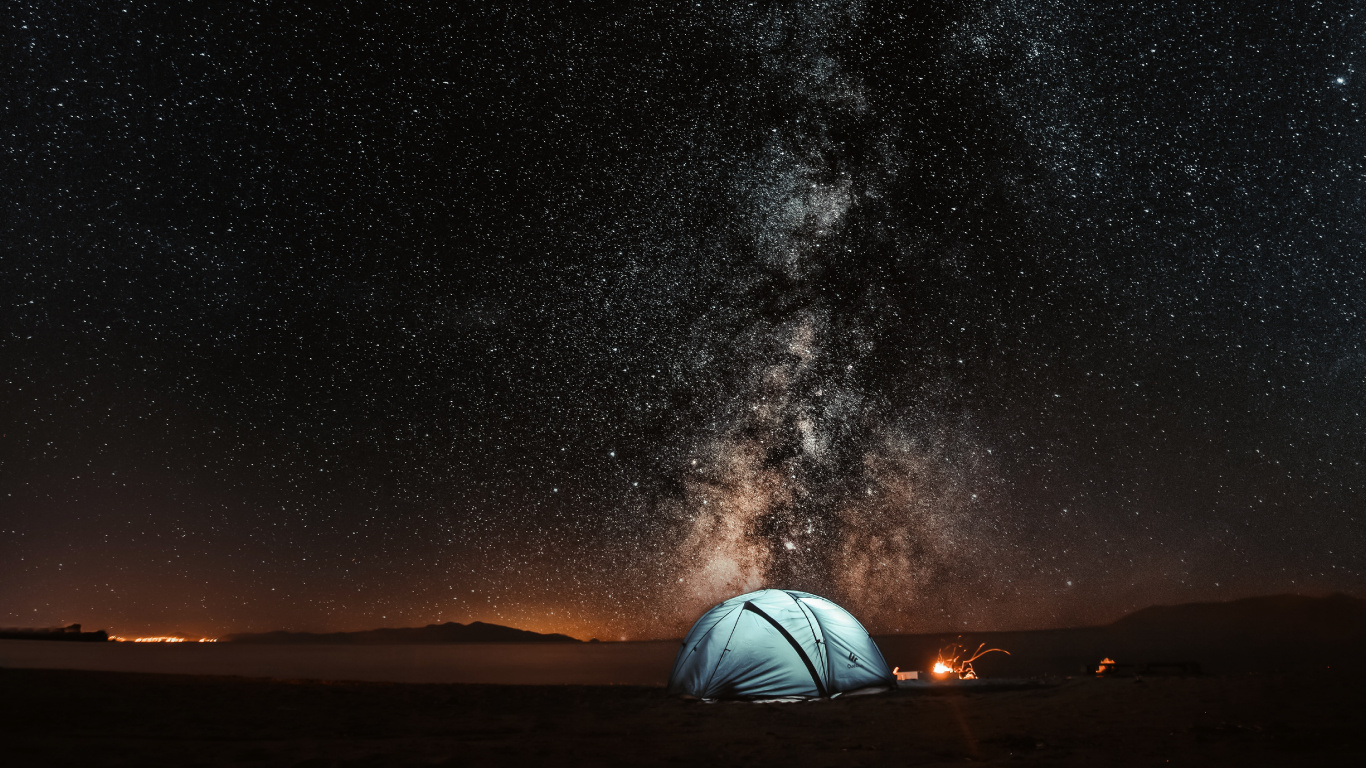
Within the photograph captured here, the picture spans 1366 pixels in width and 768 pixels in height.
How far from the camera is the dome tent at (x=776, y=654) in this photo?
11.4m

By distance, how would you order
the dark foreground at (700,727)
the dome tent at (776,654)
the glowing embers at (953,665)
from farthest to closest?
1. the glowing embers at (953,665)
2. the dome tent at (776,654)
3. the dark foreground at (700,727)

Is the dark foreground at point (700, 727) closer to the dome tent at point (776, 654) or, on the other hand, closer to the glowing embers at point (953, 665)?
the dome tent at point (776, 654)

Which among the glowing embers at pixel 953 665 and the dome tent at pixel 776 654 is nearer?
the dome tent at pixel 776 654

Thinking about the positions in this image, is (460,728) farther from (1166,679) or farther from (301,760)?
(1166,679)

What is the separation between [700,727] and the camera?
28.8ft

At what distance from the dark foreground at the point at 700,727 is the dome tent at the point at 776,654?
2.22ft

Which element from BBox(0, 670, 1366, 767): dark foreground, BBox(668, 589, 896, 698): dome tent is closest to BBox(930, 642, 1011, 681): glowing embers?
BBox(668, 589, 896, 698): dome tent

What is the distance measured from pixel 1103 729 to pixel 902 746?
7.96ft

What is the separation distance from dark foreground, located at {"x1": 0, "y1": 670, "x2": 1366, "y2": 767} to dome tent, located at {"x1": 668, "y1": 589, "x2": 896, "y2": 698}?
2.22 ft

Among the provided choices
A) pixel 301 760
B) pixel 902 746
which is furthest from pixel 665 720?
pixel 301 760

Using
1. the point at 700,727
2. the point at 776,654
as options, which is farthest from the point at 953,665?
the point at 700,727

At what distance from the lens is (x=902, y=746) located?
7.09 m

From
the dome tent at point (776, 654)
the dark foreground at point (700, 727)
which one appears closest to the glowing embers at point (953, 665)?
the dome tent at point (776, 654)

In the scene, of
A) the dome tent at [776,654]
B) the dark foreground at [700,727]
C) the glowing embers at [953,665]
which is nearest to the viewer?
the dark foreground at [700,727]
